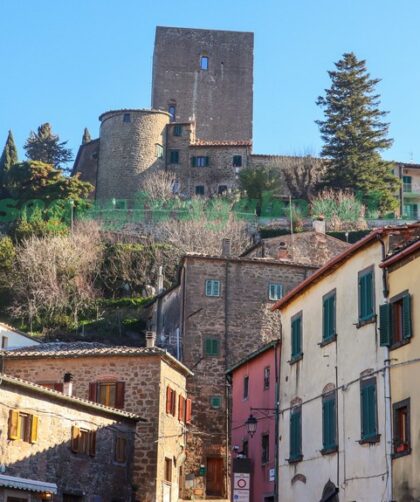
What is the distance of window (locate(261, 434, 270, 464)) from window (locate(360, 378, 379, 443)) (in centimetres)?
999

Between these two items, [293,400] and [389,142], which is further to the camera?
[389,142]

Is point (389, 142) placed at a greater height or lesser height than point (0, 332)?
greater

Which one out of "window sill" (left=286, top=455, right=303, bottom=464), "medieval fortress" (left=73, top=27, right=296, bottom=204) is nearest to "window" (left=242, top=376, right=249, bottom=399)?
"window sill" (left=286, top=455, right=303, bottom=464)

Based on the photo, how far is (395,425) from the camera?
23234mm

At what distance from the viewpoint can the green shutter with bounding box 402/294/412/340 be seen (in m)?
23.1

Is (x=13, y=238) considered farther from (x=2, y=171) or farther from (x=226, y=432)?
(x=226, y=432)

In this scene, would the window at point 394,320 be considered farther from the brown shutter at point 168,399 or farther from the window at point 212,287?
the window at point 212,287

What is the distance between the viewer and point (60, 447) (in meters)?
31.8

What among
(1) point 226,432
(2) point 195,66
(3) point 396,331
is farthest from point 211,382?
(2) point 195,66

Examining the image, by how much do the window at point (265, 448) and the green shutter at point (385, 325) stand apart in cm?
1152

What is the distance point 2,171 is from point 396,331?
221 ft

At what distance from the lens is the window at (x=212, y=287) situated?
47875 mm

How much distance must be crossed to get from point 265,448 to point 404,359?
12818 millimetres

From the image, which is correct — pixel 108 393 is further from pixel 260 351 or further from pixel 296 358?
pixel 296 358
